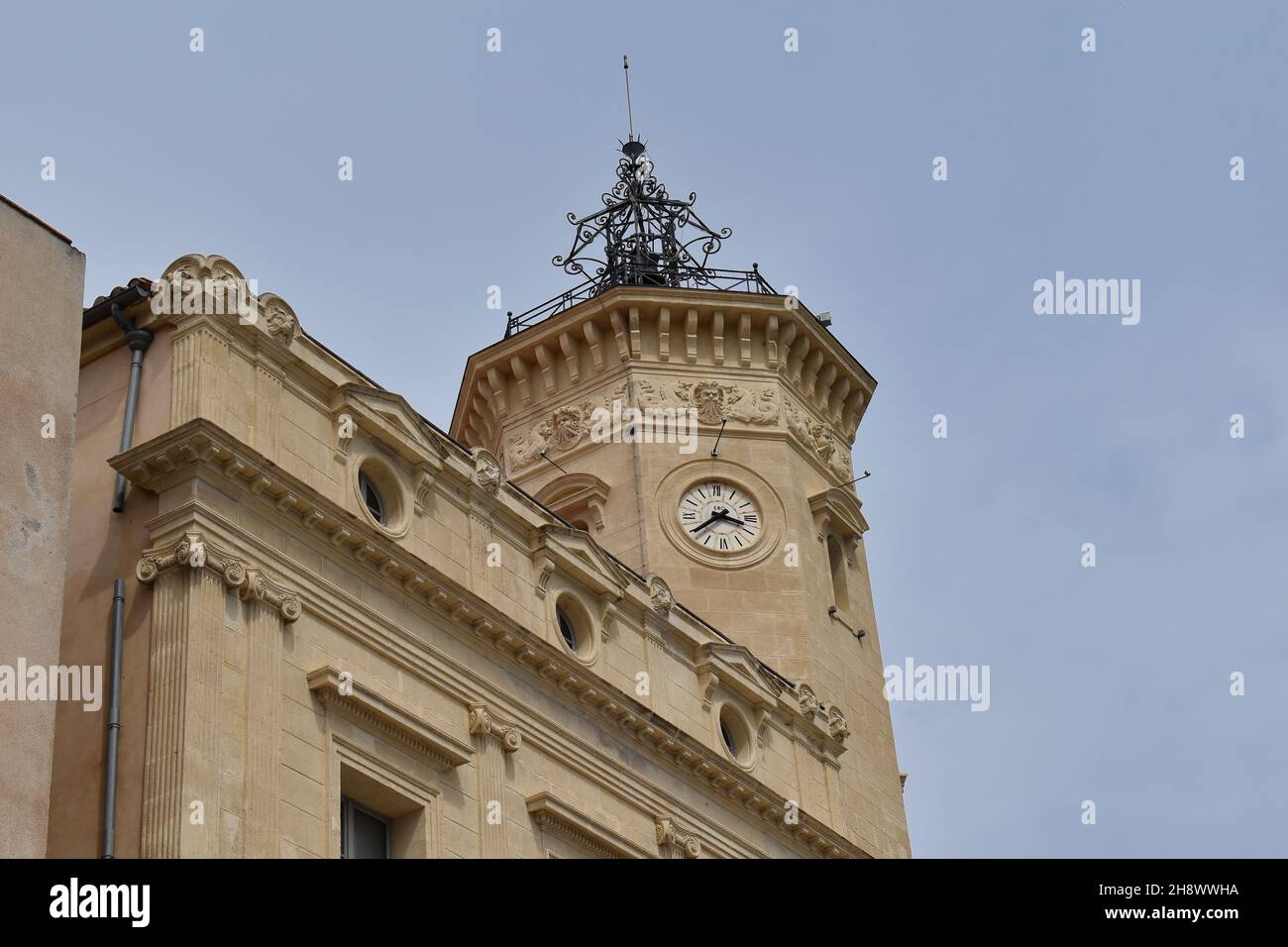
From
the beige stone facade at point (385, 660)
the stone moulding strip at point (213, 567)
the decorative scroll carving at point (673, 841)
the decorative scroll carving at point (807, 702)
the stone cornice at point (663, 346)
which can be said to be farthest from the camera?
the stone cornice at point (663, 346)

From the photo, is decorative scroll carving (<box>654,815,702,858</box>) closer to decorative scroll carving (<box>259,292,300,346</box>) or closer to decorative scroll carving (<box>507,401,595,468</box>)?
decorative scroll carving (<box>259,292,300,346</box>)

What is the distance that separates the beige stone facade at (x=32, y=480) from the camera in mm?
20047

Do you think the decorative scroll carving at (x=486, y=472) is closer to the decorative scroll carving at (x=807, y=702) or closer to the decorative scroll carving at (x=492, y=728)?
the decorative scroll carving at (x=492, y=728)

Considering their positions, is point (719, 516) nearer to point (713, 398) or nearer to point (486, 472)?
point (713, 398)

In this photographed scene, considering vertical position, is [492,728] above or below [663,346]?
below

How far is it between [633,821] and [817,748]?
6.29m

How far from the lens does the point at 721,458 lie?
43344 mm

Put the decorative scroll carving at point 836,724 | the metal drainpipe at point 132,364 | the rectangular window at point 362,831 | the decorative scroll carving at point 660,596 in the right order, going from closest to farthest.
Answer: the rectangular window at point 362,831 < the metal drainpipe at point 132,364 < the decorative scroll carving at point 660,596 < the decorative scroll carving at point 836,724

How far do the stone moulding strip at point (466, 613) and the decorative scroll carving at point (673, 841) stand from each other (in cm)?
108

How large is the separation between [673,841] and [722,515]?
11.6m

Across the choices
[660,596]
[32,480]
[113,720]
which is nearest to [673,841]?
[660,596]

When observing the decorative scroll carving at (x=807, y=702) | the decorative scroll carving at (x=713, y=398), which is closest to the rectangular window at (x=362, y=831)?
the decorative scroll carving at (x=807, y=702)
